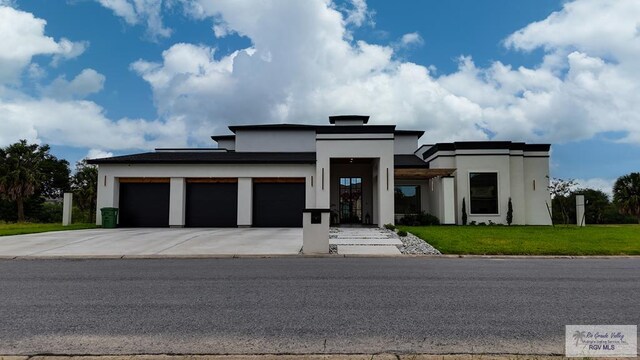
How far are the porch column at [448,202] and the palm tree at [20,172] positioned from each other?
3804 cm

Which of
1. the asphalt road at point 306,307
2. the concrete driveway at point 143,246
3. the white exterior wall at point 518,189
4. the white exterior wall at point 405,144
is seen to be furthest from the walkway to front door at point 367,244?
the white exterior wall at point 405,144

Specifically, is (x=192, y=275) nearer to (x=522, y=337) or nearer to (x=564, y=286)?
(x=522, y=337)

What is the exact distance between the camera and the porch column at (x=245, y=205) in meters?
24.3

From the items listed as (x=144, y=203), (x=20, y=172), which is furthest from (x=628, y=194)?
(x=20, y=172)

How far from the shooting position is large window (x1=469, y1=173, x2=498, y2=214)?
25.9m

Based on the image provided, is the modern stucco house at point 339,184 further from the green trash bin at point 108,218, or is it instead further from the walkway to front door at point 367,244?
the walkway to front door at point 367,244

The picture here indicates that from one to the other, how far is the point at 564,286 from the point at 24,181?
46.0 metres

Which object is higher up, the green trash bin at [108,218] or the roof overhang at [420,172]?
the roof overhang at [420,172]

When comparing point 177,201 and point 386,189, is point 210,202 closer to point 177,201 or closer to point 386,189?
point 177,201

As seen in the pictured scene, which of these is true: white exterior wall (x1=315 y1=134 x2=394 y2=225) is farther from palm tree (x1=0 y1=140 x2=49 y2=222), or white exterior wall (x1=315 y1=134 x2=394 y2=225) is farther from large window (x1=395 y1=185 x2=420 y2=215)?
palm tree (x1=0 y1=140 x2=49 y2=222)

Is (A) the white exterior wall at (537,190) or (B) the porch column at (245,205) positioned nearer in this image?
(B) the porch column at (245,205)

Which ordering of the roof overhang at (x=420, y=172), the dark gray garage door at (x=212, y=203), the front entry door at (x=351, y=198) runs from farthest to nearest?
the front entry door at (x=351, y=198) < the dark gray garage door at (x=212, y=203) < the roof overhang at (x=420, y=172)

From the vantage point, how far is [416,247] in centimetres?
1413

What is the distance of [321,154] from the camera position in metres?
23.2
